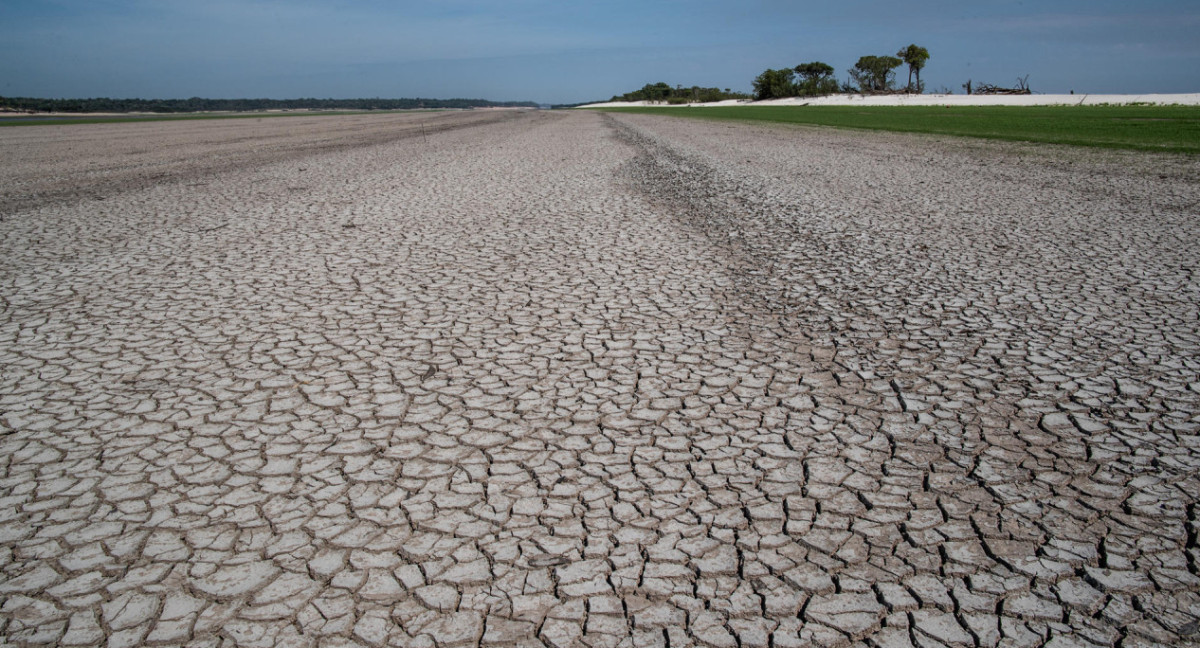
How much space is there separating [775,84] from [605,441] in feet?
269

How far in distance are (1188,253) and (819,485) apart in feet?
14.8

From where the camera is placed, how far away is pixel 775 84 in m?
76.2

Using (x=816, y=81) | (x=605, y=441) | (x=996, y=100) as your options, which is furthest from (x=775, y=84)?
(x=605, y=441)

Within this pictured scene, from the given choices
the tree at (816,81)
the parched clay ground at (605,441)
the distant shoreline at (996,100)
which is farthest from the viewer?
the tree at (816,81)

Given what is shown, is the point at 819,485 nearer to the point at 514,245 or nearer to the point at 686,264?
the point at 686,264

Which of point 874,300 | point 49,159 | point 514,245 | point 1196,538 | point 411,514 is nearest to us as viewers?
point 1196,538

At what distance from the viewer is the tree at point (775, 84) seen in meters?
74.3

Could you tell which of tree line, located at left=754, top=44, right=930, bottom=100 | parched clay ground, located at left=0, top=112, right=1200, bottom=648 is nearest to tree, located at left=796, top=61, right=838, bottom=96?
tree line, located at left=754, top=44, right=930, bottom=100

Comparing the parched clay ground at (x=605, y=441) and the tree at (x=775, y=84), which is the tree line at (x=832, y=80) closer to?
the tree at (x=775, y=84)

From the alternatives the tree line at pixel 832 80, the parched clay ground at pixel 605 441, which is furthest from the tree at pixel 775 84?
the parched clay ground at pixel 605 441

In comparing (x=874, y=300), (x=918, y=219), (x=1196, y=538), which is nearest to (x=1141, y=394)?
(x=1196, y=538)

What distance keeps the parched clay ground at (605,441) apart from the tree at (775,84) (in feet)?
248

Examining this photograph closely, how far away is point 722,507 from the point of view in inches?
75.6

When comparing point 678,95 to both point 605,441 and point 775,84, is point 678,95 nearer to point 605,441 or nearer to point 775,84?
point 775,84
